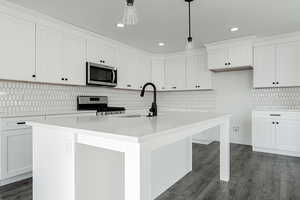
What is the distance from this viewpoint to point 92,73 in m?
3.38

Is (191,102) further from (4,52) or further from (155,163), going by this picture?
(4,52)

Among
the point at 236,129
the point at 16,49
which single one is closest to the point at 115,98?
the point at 16,49

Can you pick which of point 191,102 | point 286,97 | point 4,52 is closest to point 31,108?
point 4,52

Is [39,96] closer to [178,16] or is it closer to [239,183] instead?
[178,16]

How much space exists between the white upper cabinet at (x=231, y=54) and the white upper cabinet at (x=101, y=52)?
2.14 metres

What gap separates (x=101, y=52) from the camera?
3.62m

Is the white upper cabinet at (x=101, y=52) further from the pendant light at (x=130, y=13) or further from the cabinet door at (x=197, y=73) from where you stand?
the pendant light at (x=130, y=13)

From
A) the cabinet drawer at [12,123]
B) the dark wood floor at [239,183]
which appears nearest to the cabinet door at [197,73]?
the dark wood floor at [239,183]

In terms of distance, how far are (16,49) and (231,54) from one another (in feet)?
12.5

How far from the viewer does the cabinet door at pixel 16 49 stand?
2.34 meters

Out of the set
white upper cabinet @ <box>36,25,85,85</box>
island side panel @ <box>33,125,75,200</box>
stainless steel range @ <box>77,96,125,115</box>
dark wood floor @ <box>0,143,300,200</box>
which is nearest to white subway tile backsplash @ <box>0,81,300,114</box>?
stainless steel range @ <box>77,96,125,115</box>

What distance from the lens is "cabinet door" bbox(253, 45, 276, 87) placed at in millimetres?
3697

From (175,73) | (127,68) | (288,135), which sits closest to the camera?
(288,135)

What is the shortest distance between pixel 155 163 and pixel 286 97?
11.2ft
